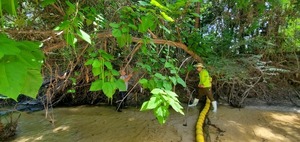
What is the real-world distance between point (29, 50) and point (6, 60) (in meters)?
0.17

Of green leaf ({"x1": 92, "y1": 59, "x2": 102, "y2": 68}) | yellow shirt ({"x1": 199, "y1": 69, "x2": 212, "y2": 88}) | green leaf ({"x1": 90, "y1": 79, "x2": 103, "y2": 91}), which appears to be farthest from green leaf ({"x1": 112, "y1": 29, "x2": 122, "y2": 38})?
yellow shirt ({"x1": 199, "y1": 69, "x2": 212, "y2": 88})

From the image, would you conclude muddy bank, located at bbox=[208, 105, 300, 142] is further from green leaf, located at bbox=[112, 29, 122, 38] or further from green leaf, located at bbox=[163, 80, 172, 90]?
green leaf, located at bbox=[112, 29, 122, 38]

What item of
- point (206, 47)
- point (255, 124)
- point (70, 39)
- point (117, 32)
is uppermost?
point (206, 47)

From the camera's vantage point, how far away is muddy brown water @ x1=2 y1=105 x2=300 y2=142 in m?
4.90

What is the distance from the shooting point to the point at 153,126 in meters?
5.58

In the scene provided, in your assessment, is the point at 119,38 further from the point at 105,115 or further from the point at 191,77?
the point at 191,77

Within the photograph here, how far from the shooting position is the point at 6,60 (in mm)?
815

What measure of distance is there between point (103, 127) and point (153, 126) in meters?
1.15

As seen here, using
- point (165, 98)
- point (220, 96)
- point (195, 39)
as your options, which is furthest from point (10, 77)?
point (220, 96)

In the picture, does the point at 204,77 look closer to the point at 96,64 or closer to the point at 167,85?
the point at 167,85

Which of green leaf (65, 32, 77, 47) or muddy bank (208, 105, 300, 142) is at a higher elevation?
green leaf (65, 32, 77, 47)

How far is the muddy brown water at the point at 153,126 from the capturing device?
4.90m

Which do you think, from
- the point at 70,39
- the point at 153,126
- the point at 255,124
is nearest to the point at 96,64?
the point at 70,39

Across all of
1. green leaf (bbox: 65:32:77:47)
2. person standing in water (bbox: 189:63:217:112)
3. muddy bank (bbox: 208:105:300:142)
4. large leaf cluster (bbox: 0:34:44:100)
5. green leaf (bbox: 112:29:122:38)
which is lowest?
muddy bank (bbox: 208:105:300:142)
